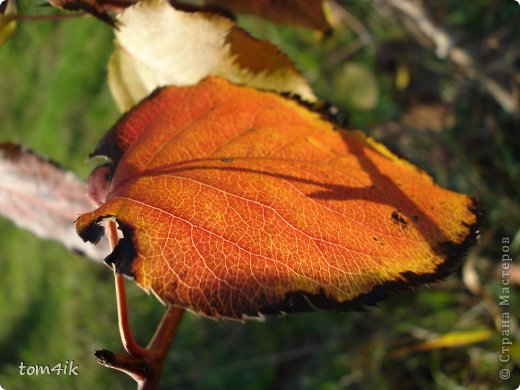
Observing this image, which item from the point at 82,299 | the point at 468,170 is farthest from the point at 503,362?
the point at 82,299

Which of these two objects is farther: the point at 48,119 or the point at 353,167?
the point at 48,119

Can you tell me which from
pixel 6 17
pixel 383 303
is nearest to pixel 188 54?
pixel 6 17

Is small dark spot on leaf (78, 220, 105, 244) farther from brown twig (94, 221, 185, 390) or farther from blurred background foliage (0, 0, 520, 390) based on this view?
blurred background foliage (0, 0, 520, 390)

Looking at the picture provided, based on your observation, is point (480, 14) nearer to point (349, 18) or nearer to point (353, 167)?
point (349, 18)

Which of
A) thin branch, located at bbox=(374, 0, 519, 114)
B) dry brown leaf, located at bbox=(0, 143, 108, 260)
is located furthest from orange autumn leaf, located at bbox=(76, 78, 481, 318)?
thin branch, located at bbox=(374, 0, 519, 114)

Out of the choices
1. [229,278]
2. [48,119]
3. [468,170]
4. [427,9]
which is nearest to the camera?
[229,278]

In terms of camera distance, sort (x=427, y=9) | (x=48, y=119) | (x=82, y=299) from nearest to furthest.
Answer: (x=427, y=9) < (x=82, y=299) < (x=48, y=119)

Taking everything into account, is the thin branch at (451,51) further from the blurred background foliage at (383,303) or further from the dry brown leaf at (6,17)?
the dry brown leaf at (6,17)
